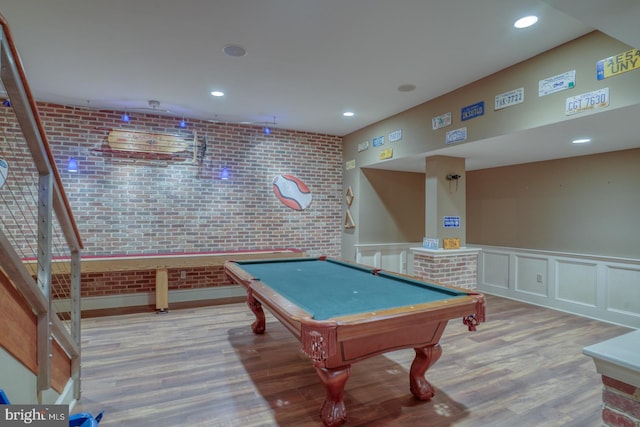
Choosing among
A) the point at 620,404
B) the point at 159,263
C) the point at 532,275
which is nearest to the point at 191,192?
the point at 159,263

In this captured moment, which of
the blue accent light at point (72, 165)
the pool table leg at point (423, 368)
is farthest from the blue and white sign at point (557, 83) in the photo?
the blue accent light at point (72, 165)

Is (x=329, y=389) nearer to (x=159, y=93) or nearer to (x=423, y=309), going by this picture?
(x=423, y=309)

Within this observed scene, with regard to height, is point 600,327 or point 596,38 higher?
point 596,38

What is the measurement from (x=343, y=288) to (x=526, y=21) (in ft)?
7.96

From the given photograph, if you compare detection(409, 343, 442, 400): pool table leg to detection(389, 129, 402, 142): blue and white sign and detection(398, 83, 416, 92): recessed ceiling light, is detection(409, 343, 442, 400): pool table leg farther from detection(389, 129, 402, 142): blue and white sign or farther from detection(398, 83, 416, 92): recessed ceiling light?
detection(389, 129, 402, 142): blue and white sign

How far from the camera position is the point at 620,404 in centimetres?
117

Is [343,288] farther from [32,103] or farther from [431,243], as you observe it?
[431,243]

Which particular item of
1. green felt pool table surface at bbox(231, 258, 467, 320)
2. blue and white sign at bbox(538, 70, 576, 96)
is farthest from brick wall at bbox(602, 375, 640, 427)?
blue and white sign at bbox(538, 70, 576, 96)

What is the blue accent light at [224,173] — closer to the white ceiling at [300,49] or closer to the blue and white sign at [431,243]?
the white ceiling at [300,49]

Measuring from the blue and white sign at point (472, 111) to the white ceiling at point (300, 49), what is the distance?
0.91ft

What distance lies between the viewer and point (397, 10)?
2283 millimetres

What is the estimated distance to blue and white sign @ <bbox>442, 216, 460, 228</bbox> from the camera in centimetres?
432

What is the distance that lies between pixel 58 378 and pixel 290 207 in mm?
3909

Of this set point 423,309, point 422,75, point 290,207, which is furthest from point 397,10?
point 290,207
